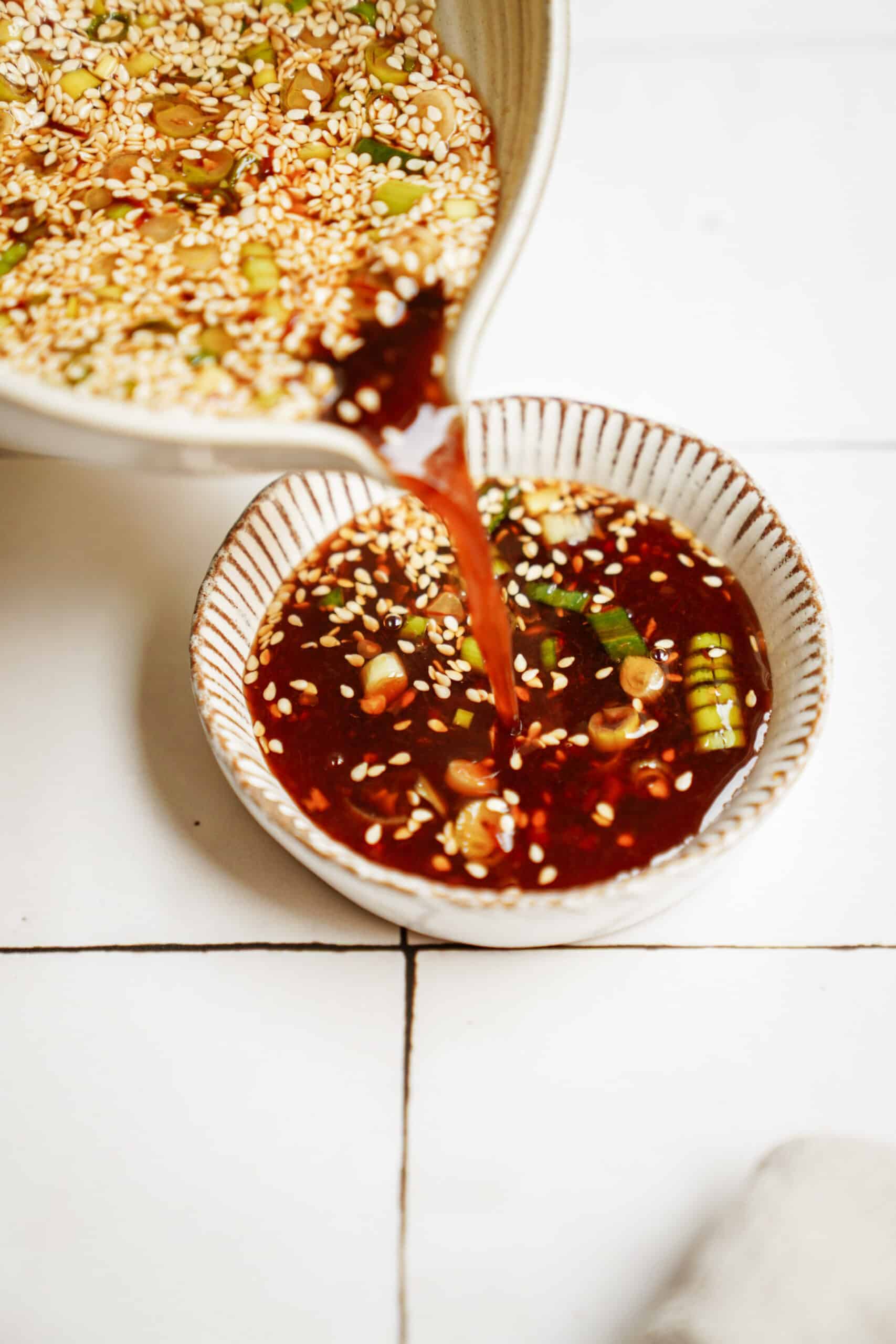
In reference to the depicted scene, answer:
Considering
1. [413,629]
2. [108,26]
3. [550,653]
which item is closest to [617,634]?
[550,653]

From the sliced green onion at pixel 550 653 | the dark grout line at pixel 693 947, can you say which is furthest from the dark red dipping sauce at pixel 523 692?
the dark grout line at pixel 693 947

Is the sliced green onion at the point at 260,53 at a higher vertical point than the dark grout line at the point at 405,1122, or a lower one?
higher

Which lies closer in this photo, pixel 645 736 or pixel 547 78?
pixel 547 78

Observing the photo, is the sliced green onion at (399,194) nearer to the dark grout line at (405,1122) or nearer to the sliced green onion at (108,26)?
the sliced green onion at (108,26)

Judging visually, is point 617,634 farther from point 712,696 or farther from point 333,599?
point 333,599

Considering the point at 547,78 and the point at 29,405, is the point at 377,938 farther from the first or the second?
the point at 547,78

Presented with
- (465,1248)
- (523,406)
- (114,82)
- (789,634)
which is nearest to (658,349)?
(523,406)

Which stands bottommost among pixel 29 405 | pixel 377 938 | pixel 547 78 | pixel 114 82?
pixel 377 938

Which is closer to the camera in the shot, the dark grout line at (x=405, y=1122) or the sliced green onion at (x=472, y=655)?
the dark grout line at (x=405, y=1122)
